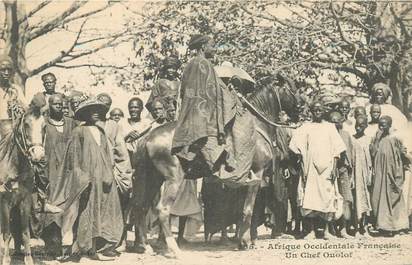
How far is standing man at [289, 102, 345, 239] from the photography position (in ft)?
34.5

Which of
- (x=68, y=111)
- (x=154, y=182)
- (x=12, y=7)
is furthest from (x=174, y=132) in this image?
(x=12, y=7)

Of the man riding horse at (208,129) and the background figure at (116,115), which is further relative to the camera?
the background figure at (116,115)

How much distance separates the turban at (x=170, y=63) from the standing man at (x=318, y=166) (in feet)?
5.84

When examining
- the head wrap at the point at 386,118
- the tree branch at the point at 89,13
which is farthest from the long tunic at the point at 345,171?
the tree branch at the point at 89,13

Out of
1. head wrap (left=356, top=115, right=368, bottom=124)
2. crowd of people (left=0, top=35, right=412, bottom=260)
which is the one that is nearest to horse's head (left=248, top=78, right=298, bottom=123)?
crowd of people (left=0, top=35, right=412, bottom=260)

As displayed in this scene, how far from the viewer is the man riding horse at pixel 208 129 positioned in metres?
9.92

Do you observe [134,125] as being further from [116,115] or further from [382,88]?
[382,88]

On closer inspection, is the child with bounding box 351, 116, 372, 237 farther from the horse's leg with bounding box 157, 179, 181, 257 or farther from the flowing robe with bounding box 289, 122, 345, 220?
the horse's leg with bounding box 157, 179, 181, 257

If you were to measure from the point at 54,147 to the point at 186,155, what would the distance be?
158 cm

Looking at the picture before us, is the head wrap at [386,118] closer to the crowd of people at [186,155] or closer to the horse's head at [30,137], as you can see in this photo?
the crowd of people at [186,155]

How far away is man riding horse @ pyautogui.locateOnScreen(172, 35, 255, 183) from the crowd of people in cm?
3

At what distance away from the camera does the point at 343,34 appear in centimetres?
1138

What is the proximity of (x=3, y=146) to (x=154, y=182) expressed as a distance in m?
1.83

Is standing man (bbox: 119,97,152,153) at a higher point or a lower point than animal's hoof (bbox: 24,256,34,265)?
higher
